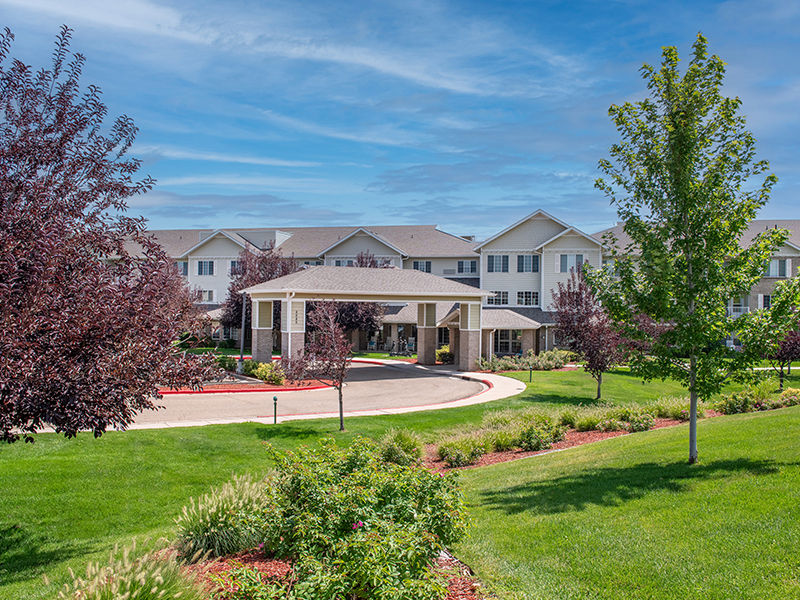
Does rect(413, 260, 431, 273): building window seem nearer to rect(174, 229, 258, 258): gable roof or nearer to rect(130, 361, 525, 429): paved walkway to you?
rect(174, 229, 258, 258): gable roof

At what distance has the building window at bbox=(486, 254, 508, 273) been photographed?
48.3 meters

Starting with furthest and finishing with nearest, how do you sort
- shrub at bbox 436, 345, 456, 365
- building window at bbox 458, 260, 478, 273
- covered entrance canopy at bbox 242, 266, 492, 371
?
building window at bbox 458, 260, 478, 273
shrub at bbox 436, 345, 456, 365
covered entrance canopy at bbox 242, 266, 492, 371

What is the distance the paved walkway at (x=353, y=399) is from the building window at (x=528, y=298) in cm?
1476

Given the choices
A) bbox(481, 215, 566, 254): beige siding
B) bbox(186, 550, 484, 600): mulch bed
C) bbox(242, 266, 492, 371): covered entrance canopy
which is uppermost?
bbox(481, 215, 566, 254): beige siding

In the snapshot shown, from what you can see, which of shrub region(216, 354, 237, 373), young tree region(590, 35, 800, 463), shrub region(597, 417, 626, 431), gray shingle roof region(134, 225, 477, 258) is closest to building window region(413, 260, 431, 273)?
gray shingle roof region(134, 225, 477, 258)

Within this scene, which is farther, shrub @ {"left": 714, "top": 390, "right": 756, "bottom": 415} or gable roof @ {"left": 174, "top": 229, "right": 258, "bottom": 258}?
gable roof @ {"left": 174, "top": 229, "right": 258, "bottom": 258}

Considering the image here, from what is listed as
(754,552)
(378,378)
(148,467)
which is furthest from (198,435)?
(378,378)

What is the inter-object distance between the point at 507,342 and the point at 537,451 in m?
29.6

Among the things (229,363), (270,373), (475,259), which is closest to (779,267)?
(475,259)

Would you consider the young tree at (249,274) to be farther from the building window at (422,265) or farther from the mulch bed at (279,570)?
the mulch bed at (279,570)

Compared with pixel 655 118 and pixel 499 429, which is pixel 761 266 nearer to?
pixel 655 118

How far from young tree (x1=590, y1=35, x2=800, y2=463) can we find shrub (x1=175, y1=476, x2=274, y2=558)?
7270 millimetres

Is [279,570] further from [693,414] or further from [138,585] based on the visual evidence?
[693,414]

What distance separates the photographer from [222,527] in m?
7.36
